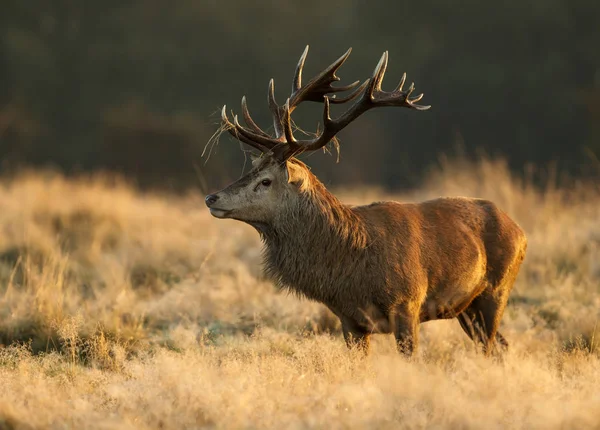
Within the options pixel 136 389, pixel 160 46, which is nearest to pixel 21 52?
pixel 160 46

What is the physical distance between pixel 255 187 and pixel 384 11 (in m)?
30.2

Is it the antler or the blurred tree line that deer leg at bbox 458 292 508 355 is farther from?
the blurred tree line

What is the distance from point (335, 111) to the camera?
20797 mm

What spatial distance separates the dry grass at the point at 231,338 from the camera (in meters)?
5.11

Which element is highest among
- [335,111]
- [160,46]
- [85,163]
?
[160,46]

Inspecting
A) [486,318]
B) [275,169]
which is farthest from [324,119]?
[486,318]

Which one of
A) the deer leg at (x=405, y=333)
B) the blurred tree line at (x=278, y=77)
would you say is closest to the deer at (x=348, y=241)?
the deer leg at (x=405, y=333)

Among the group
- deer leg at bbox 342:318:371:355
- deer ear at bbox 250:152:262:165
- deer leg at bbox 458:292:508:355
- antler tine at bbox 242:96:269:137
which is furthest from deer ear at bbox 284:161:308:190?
deer leg at bbox 458:292:508:355

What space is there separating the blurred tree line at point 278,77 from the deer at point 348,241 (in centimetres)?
1809

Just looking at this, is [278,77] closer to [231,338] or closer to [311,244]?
[231,338]

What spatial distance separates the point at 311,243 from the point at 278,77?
1086 inches

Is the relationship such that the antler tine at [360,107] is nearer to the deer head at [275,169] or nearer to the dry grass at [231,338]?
the deer head at [275,169]

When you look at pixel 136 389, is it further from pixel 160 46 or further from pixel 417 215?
pixel 160 46

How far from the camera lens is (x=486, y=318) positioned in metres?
7.21
